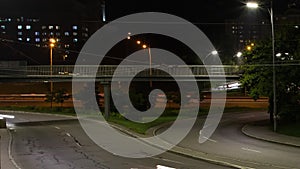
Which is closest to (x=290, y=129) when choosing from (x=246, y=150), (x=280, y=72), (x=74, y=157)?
(x=280, y=72)

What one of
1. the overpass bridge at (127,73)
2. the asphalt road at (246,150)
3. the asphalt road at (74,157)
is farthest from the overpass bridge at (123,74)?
the asphalt road at (74,157)

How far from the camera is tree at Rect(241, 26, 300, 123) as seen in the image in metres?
36.2

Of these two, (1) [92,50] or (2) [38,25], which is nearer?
(1) [92,50]

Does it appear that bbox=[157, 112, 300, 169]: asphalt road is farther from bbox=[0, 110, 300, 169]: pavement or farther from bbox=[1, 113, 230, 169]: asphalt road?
bbox=[1, 113, 230, 169]: asphalt road

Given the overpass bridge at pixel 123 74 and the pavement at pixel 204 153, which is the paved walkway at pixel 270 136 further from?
the overpass bridge at pixel 123 74

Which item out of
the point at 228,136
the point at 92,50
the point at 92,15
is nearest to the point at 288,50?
the point at 228,136

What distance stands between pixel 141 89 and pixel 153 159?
3980 centimetres

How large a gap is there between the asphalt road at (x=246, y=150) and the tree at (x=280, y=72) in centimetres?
599

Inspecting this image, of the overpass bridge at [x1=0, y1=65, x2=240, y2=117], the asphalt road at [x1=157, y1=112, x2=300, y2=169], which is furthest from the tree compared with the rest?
the asphalt road at [x1=157, y1=112, x2=300, y2=169]

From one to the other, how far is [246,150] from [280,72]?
47.5ft

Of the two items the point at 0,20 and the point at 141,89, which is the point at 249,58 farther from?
the point at 0,20

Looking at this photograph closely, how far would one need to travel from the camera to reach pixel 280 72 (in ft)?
119

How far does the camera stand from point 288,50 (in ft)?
124

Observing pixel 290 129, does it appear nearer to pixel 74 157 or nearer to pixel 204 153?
pixel 204 153
